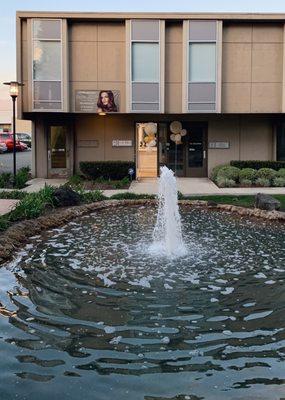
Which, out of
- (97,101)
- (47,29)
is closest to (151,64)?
(97,101)

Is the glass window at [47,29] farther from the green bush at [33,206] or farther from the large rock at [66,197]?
the green bush at [33,206]

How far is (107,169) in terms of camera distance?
2273 centimetres

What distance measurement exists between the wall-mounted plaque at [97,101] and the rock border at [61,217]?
688 centimetres

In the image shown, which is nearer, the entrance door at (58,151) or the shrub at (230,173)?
the shrub at (230,173)

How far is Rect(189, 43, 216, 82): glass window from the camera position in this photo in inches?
886

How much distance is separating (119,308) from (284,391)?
8.41 ft

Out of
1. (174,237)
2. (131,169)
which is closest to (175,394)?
(174,237)

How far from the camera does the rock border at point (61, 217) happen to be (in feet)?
33.7

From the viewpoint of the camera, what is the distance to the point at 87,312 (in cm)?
662

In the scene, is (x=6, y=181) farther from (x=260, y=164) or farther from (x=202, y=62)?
(x=260, y=164)

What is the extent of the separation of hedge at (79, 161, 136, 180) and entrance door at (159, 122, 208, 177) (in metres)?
2.36

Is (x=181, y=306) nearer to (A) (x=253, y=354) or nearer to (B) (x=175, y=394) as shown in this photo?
(A) (x=253, y=354)

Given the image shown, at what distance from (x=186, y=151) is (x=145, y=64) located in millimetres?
4259

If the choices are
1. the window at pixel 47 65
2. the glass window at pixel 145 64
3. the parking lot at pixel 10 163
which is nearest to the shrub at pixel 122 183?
the window at pixel 47 65
